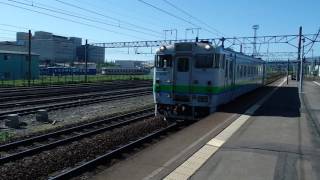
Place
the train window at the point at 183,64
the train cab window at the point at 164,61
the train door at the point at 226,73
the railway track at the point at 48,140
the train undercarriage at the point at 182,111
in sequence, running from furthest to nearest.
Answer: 1. the train door at the point at 226,73
2. the train cab window at the point at 164,61
3. the train window at the point at 183,64
4. the train undercarriage at the point at 182,111
5. the railway track at the point at 48,140

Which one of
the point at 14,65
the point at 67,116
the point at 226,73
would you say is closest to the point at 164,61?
the point at 226,73

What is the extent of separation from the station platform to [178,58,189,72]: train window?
8.77 feet

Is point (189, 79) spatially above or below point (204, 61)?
below

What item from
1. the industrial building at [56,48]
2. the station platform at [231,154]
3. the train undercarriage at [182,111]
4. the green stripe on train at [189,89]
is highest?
the industrial building at [56,48]

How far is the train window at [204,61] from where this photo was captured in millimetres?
15772

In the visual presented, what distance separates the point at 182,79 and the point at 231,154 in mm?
7223

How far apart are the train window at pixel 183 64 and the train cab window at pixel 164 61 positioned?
14.9 inches

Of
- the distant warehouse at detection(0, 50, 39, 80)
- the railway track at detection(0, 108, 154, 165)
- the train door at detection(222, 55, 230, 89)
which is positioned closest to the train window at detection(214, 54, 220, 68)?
the train door at detection(222, 55, 230, 89)

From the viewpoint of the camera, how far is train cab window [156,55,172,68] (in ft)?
53.8

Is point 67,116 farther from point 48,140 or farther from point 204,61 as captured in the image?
point 204,61

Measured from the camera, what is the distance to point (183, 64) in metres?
16.2

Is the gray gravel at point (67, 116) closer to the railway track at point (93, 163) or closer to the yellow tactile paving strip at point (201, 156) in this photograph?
the railway track at point (93, 163)

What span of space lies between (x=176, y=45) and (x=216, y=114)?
297cm

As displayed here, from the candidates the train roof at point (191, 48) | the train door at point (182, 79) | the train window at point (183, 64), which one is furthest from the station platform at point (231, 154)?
the train roof at point (191, 48)
